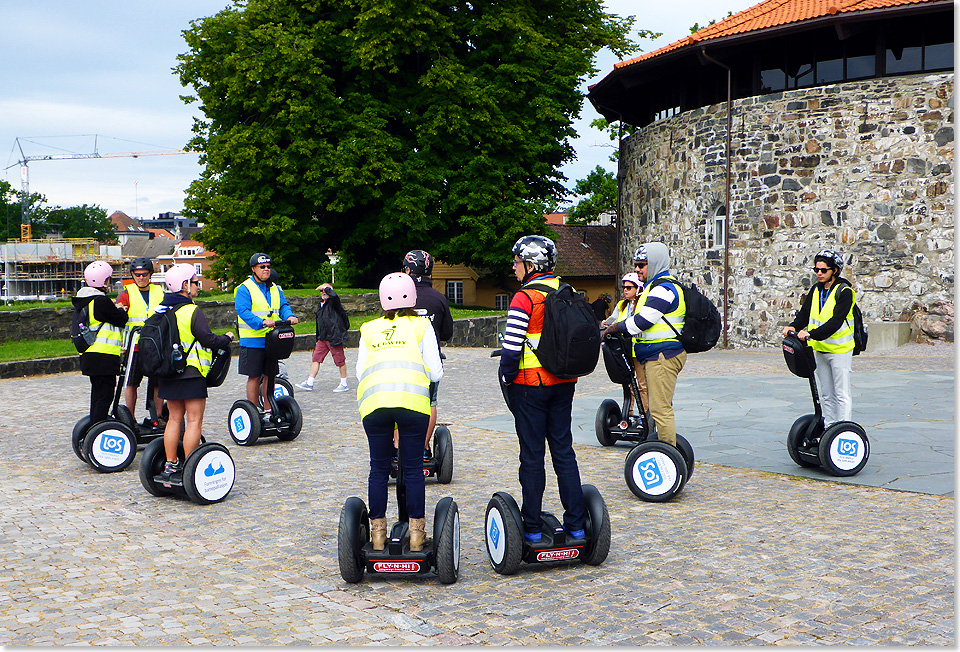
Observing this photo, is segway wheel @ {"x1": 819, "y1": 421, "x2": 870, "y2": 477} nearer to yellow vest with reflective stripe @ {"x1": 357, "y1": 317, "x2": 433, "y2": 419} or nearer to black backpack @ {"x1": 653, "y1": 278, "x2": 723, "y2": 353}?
black backpack @ {"x1": 653, "y1": 278, "x2": 723, "y2": 353}

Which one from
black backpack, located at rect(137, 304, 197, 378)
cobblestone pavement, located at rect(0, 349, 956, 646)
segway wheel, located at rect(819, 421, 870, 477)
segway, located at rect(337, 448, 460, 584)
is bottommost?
cobblestone pavement, located at rect(0, 349, 956, 646)

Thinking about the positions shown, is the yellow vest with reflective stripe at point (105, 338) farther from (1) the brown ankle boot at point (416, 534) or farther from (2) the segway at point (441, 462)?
(1) the brown ankle boot at point (416, 534)

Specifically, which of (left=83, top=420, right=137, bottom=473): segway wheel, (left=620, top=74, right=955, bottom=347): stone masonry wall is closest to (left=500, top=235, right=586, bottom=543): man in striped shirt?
(left=83, top=420, right=137, bottom=473): segway wheel

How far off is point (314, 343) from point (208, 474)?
45.6 feet

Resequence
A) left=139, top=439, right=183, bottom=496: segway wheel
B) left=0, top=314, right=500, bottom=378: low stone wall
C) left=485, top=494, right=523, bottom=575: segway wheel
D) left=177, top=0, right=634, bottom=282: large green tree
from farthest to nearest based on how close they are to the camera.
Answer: left=177, top=0, right=634, bottom=282: large green tree, left=0, top=314, right=500, bottom=378: low stone wall, left=139, top=439, right=183, bottom=496: segway wheel, left=485, top=494, right=523, bottom=575: segway wheel

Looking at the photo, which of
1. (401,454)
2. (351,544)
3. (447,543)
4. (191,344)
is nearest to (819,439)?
(447,543)

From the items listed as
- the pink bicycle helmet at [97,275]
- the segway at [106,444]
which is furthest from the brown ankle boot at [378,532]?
the pink bicycle helmet at [97,275]

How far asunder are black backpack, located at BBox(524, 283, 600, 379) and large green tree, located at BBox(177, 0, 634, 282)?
70.0ft

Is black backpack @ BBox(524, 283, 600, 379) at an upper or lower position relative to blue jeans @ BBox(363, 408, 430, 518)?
upper

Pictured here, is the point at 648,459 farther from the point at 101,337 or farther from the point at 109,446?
the point at 101,337

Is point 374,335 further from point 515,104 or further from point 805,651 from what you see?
point 515,104

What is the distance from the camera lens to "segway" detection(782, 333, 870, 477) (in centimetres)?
758

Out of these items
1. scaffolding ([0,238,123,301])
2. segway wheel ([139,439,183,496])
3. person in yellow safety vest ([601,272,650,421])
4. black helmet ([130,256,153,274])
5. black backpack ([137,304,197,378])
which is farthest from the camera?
scaffolding ([0,238,123,301])

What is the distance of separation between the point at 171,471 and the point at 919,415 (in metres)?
8.82
